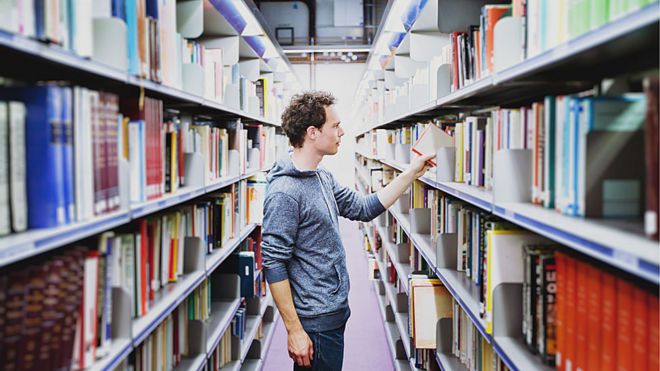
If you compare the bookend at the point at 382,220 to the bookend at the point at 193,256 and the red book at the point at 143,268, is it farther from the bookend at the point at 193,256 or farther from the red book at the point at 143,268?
the red book at the point at 143,268

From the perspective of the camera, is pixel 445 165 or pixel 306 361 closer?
pixel 306 361

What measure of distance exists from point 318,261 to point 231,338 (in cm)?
134

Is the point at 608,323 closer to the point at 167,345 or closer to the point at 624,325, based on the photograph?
the point at 624,325

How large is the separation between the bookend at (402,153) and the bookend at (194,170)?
6.31 ft

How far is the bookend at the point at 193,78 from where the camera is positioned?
2.34 meters

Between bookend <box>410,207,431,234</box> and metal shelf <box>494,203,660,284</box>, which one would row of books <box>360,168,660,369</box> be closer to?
metal shelf <box>494,203,660,284</box>

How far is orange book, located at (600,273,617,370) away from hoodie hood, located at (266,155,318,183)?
1.40 m

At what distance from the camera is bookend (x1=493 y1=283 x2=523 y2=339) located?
1.62 metres

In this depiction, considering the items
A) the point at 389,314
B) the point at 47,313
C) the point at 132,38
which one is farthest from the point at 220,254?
the point at 389,314

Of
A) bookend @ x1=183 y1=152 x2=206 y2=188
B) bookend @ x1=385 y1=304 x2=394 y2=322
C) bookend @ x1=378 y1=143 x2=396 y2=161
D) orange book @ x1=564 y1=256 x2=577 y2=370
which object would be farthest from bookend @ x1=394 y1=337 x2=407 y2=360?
orange book @ x1=564 y1=256 x2=577 y2=370

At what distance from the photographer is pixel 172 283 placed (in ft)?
7.45

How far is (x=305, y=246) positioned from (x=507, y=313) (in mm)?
960

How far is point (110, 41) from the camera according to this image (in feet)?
4.89

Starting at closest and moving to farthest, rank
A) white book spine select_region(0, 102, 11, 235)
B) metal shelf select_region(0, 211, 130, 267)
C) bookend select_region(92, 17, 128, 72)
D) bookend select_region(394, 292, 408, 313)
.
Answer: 1. metal shelf select_region(0, 211, 130, 267)
2. white book spine select_region(0, 102, 11, 235)
3. bookend select_region(92, 17, 128, 72)
4. bookend select_region(394, 292, 408, 313)
